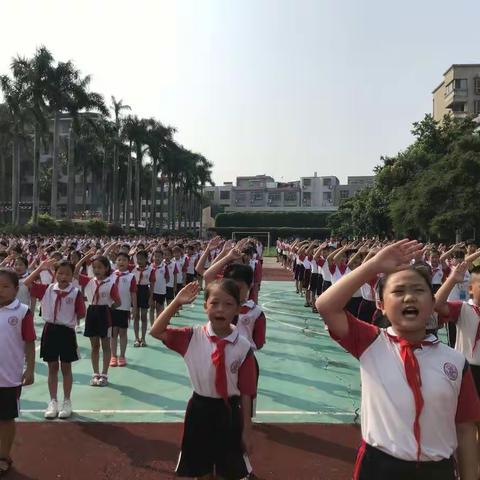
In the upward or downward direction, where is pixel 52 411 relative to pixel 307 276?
downward

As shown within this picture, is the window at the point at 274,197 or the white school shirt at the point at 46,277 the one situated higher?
the window at the point at 274,197

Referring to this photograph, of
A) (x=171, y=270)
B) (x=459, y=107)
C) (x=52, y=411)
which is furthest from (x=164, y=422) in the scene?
(x=459, y=107)

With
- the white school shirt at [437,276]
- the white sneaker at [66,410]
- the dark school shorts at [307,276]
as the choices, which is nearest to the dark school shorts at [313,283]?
the dark school shorts at [307,276]

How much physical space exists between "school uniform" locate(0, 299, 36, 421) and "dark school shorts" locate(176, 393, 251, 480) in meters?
1.71

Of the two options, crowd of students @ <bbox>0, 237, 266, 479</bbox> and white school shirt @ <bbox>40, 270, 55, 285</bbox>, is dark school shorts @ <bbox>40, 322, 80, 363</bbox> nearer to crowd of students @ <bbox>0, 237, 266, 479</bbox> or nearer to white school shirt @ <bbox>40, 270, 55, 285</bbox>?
crowd of students @ <bbox>0, 237, 266, 479</bbox>

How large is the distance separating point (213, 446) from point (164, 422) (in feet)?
7.83

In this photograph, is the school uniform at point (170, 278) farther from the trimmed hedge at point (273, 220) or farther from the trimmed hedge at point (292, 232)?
the trimmed hedge at point (273, 220)

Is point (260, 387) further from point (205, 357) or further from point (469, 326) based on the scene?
point (205, 357)

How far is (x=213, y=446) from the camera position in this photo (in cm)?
307

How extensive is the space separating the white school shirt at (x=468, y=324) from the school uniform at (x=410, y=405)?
1.84 metres

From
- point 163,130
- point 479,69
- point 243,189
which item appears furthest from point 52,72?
point 243,189

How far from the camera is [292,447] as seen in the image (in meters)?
4.75

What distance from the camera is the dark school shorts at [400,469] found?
7.06 feet

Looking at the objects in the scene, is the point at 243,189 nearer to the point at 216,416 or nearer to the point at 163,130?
the point at 163,130
